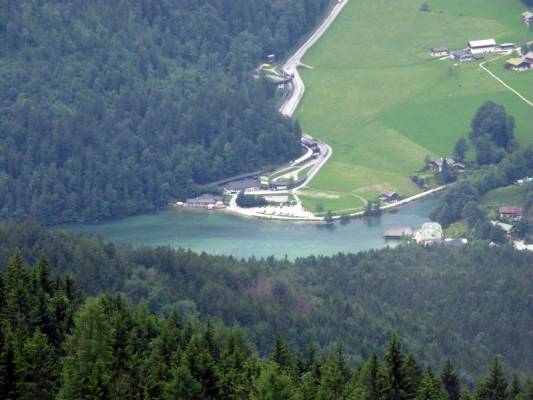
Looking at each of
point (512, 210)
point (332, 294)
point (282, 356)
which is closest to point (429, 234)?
point (512, 210)

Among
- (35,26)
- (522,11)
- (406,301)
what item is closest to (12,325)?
(406,301)

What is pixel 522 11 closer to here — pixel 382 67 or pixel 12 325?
pixel 382 67

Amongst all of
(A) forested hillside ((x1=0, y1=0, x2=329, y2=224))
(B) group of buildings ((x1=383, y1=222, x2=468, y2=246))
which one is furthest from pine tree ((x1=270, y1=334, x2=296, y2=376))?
(A) forested hillside ((x1=0, y1=0, x2=329, y2=224))

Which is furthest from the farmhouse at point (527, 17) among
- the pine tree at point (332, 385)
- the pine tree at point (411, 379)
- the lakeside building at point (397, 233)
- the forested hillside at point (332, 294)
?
the pine tree at point (332, 385)

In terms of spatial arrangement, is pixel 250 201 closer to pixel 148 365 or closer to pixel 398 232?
pixel 398 232

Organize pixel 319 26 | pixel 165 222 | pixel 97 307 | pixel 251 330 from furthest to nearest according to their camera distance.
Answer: pixel 319 26
pixel 165 222
pixel 251 330
pixel 97 307

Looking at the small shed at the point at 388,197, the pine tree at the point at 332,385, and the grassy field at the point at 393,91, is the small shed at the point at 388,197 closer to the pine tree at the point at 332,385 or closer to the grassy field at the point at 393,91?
the grassy field at the point at 393,91

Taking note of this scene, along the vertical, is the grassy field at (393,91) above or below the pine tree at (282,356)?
above
